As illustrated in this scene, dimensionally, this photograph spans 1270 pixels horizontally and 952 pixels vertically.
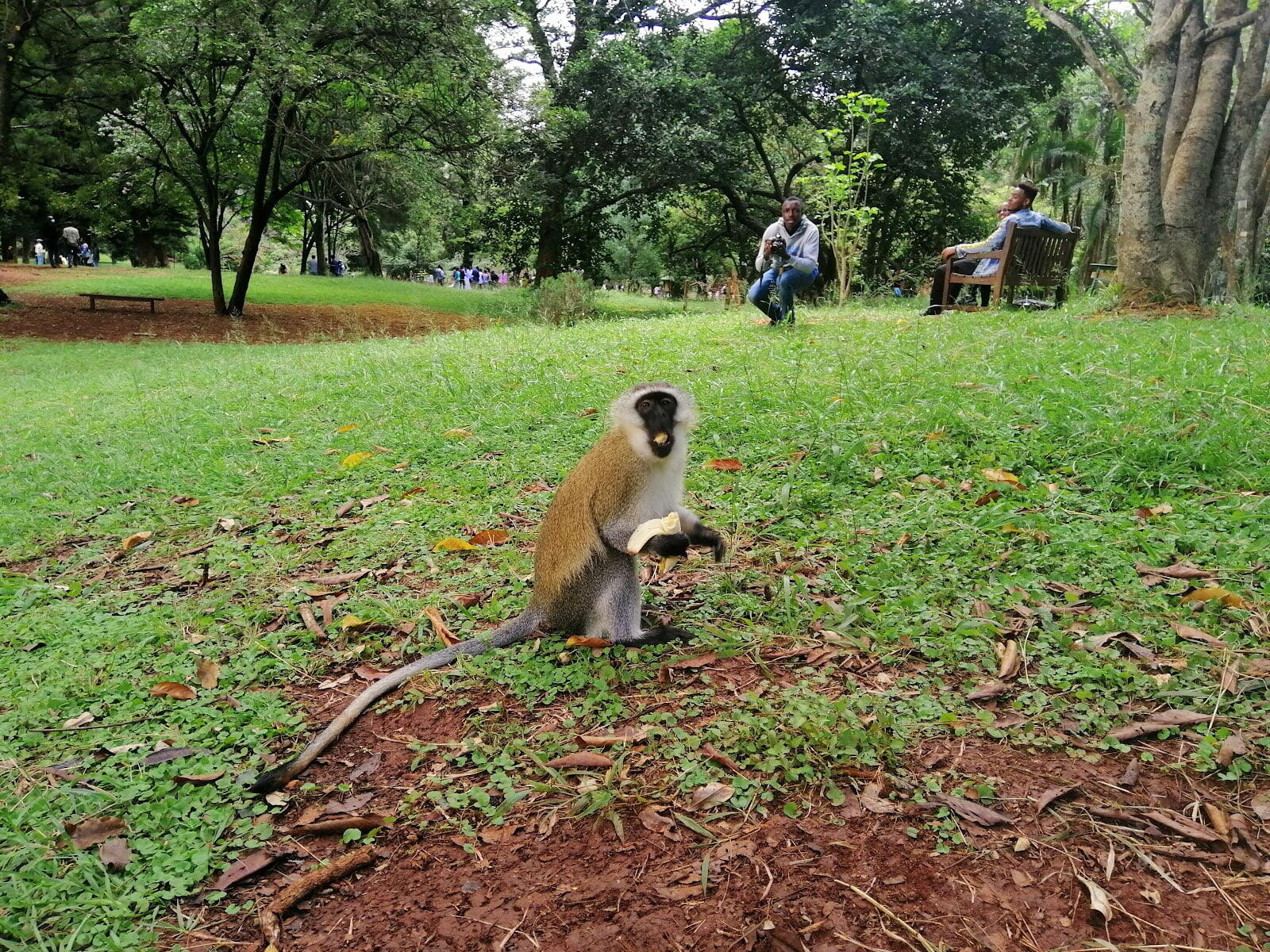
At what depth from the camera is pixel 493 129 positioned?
17328mm

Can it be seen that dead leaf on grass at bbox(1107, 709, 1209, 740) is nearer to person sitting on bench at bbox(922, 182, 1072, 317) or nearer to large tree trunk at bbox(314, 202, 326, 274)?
person sitting on bench at bbox(922, 182, 1072, 317)

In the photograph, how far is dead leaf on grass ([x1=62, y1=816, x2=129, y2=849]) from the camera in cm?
264

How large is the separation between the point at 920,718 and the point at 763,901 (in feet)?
3.18

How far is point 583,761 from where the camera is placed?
2877 mm

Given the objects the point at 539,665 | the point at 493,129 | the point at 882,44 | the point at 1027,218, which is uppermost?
the point at 882,44

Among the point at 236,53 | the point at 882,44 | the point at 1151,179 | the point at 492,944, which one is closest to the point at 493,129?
the point at 236,53

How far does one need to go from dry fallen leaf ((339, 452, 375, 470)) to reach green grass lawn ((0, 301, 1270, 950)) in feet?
0.29

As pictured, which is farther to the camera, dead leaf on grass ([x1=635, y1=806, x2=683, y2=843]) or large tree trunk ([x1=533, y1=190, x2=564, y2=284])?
large tree trunk ([x1=533, y1=190, x2=564, y2=284])

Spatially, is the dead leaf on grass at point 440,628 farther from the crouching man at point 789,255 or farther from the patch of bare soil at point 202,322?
the patch of bare soil at point 202,322

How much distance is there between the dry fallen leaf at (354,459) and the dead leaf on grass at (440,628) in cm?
240

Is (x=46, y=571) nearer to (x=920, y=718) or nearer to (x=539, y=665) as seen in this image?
(x=539, y=665)

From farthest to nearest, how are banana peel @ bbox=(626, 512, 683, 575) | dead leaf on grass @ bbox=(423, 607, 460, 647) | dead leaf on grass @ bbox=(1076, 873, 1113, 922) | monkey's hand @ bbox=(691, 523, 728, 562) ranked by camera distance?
1. dead leaf on grass @ bbox=(423, 607, 460, 647)
2. monkey's hand @ bbox=(691, 523, 728, 562)
3. banana peel @ bbox=(626, 512, 683, 575)
4. dead leaf on grass @ bbox=(1076, 873, 1113, 922)

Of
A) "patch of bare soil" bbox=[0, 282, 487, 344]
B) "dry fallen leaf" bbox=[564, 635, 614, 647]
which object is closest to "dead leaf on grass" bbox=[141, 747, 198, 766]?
"dry fallen leaf" bbox=[564, 635, 614, 647]

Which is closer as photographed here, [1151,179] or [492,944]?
[492,944]
